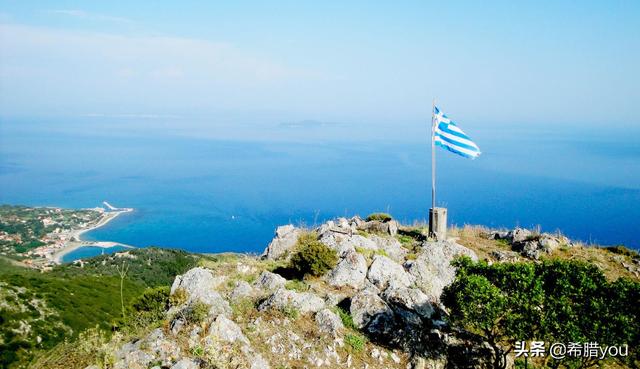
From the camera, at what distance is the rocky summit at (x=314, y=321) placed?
31.8 ft

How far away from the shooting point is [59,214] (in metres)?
115

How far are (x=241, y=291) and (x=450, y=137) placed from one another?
11.3m

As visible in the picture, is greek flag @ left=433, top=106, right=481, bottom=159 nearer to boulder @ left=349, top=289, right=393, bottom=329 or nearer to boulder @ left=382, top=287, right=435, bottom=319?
boulder @ left=382, top=287, right=435, bottom=319

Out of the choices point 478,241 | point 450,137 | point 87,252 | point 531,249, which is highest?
point 450,137

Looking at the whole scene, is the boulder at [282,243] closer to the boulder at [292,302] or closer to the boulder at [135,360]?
the boulder at [292,302]

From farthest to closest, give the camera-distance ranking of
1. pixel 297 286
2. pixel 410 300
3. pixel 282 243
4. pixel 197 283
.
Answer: pixel 282 243 < pixel 297 286 < pixel 197 283 < pixel 410 300

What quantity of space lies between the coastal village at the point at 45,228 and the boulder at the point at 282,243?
74.8 m

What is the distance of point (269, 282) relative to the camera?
42.3 ft

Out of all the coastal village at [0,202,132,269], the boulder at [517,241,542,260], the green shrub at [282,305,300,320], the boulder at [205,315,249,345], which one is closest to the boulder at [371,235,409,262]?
the boulder at [517,241,542,260]

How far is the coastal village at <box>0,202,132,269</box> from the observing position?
8650 centimetres

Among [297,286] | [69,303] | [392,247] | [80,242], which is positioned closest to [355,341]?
[297,286]

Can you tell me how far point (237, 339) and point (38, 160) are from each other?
9050 inches

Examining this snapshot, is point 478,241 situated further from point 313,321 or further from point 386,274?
point 313,321

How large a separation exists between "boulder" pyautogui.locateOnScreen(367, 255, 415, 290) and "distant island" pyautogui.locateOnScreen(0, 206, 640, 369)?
5 cm
